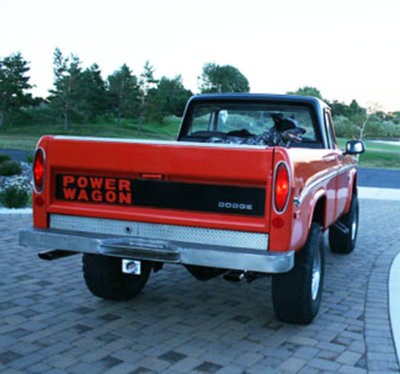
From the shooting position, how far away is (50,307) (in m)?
4.88

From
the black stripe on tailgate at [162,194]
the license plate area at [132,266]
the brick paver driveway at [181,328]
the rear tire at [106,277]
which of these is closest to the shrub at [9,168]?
the brick paver driveway at [181,328]

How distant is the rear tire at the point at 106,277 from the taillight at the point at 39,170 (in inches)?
35.0

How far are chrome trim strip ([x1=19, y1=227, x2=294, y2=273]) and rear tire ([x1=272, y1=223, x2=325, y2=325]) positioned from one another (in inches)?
24.3

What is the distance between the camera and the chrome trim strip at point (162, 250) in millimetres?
3575

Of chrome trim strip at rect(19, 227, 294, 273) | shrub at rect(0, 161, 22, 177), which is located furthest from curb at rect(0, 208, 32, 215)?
chrome trim strip at rect(19, 227, 294, 273)

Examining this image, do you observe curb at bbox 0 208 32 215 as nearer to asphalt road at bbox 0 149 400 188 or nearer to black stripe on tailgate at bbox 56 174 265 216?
black stripe on tailgate at bbox 56 174 265 216

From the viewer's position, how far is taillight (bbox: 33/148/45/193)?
421 cm

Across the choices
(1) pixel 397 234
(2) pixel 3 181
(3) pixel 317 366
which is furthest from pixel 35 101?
(3) pixel 317 366

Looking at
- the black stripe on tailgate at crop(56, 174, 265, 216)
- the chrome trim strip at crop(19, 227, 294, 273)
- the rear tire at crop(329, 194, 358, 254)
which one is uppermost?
the black stripe on tailgate at crop(56, 174, 265, 216)

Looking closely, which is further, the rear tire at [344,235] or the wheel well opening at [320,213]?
the rear tire at [344,235]

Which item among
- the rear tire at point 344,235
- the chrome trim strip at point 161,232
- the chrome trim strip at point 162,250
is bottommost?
the rear tire at point 344,235

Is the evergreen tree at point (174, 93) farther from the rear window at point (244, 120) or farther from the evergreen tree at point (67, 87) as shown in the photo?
the rear window at point (244, 120)

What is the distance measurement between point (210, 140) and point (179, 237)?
2.12 m

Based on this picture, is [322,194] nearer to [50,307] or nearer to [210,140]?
[210,140]
